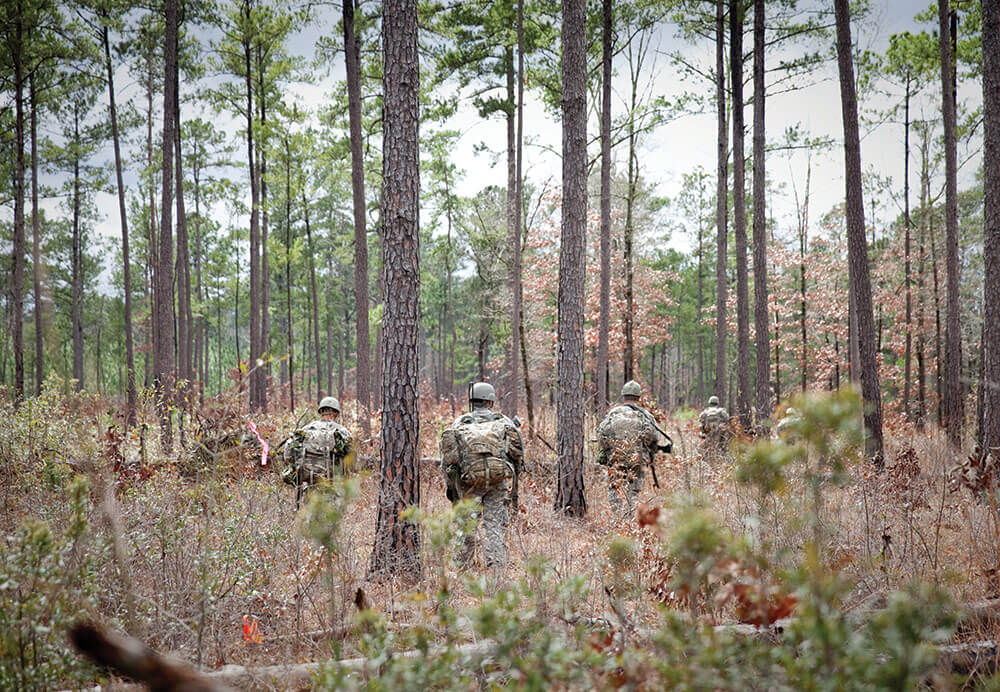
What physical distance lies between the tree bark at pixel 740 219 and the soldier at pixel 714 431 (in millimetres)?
454

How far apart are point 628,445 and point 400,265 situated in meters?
4.35

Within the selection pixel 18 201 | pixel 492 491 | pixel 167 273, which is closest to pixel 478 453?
pixel 492 491

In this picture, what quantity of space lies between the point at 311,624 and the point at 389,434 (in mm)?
1658

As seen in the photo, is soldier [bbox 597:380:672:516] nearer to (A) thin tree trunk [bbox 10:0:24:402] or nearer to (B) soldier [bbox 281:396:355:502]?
(B) soldier [bbox 281:396:355:502]

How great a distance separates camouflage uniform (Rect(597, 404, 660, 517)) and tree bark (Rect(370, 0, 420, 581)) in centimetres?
347

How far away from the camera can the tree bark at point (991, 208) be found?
6.70 meters

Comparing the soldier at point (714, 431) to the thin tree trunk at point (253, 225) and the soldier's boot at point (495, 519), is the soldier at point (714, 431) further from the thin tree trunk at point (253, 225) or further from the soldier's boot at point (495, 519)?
the thin tree trunk at point (253, 225)

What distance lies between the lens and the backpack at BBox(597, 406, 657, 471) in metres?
7.46

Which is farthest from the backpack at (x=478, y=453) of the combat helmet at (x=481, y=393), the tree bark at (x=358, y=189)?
the tree bark at (x=358, y=189)

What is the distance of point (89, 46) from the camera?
15.3 m

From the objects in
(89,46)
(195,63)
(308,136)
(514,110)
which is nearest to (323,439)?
(514,110)

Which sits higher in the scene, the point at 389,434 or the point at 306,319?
the point at 306,319

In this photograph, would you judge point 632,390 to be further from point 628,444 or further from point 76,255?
point 76,255

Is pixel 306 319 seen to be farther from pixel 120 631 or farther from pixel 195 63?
pixel 120 631
